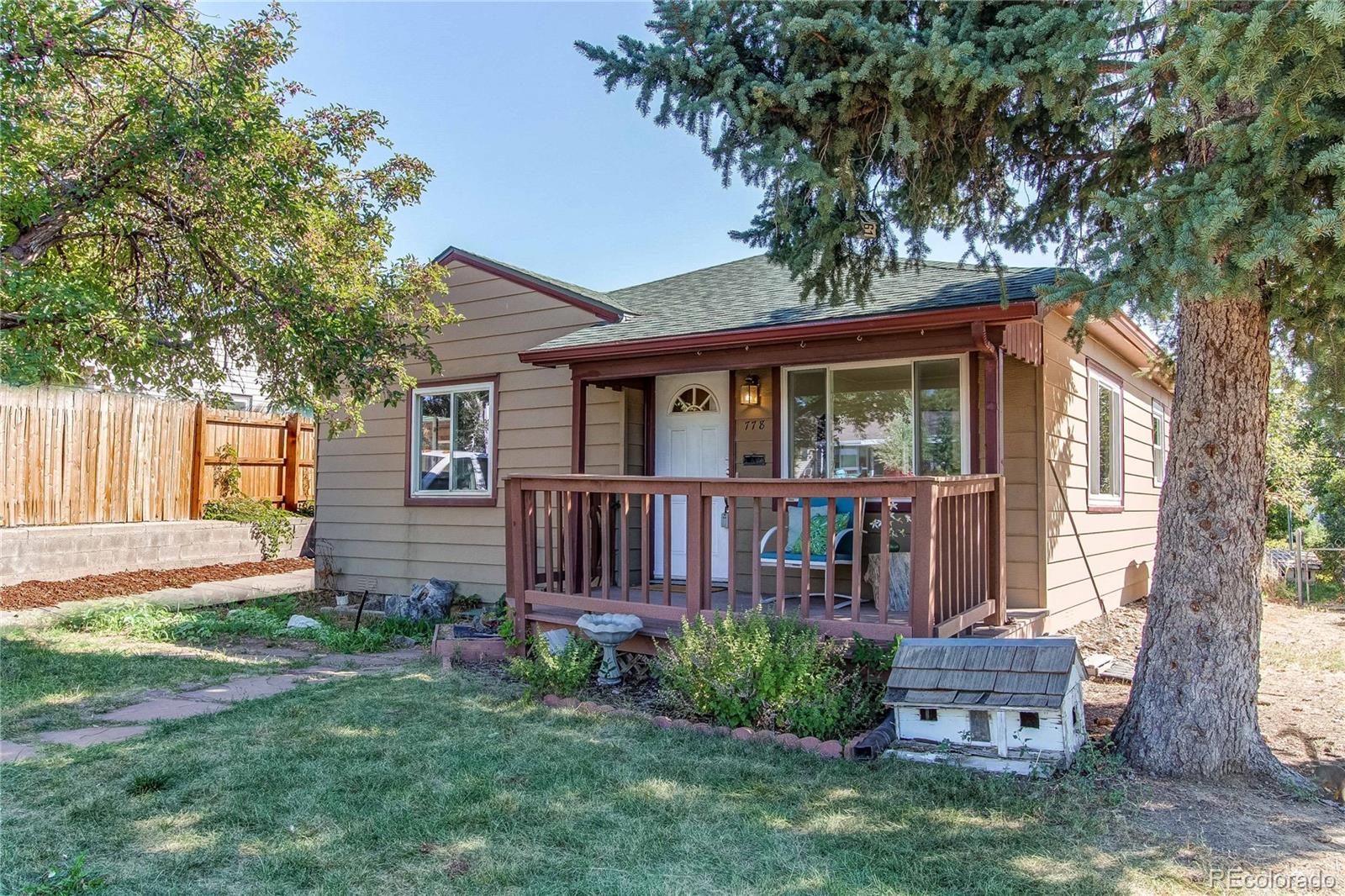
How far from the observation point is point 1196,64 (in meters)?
3.20

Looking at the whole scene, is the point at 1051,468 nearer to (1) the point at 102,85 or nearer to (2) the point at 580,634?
(2) the point at 580,634

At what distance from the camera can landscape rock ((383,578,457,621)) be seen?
27.5ft

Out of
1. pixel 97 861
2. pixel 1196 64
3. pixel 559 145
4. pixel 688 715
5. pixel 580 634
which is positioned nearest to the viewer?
pixel 97 861

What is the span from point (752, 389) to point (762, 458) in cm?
63

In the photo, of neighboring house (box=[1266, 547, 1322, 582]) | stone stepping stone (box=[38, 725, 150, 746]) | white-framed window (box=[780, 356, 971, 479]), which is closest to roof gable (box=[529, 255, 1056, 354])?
white-framed window (box=[780, 356, 971, 479])

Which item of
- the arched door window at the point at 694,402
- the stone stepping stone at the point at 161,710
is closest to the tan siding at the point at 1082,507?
the arched door window at the point at 694,402

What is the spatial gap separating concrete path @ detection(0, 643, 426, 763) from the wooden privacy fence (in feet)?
19.6

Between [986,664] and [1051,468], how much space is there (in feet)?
10.7

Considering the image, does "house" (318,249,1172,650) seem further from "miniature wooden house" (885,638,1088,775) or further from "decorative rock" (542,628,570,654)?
"miniature wooden house" (885,638,1088,775)

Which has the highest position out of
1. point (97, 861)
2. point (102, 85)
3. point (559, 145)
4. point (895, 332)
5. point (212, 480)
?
point (559, 145)

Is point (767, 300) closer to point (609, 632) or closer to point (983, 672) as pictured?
point (609, 632)

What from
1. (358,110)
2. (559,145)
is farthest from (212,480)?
(358,110)

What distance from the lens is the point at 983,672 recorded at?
13.3 feet

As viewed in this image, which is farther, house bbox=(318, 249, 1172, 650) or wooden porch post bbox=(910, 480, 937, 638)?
house bbox=(318, 249, 1172, 650)
